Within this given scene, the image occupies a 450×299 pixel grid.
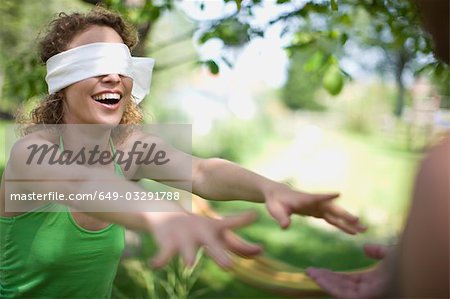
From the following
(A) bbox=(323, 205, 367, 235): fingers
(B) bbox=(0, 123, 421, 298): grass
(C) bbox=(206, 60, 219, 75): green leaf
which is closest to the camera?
(A) bbox=(323, 205, 367, 235): fingers

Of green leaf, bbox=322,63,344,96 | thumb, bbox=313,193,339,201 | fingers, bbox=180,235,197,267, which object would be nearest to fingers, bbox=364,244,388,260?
thumb, bbox=313,193,339,201

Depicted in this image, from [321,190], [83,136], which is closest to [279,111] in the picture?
[321,190]

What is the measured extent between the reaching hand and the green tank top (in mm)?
916

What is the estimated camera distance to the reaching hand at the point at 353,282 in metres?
1.27

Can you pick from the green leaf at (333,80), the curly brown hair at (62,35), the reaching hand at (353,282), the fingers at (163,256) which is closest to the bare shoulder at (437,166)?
the reaching hand at (353,282)

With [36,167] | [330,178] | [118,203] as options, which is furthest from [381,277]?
[330,178]

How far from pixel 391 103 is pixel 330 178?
21.6 meters

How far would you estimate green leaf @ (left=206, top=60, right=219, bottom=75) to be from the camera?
11.0 ft

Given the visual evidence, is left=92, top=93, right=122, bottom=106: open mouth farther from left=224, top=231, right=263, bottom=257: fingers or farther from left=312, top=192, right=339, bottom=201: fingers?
left=224, top=231, right=263, bottom=257: fingers

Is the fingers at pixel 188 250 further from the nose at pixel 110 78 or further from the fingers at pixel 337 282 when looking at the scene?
the nose at pixel 110 78

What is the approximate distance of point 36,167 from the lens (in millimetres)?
1760

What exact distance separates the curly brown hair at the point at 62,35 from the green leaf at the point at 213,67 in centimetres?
109

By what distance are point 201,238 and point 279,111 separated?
80.4 ft

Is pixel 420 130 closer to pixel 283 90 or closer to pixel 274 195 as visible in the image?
pixel 283 90
